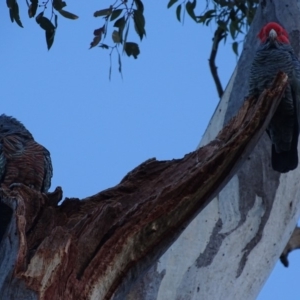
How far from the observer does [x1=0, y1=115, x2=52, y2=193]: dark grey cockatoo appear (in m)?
3.36

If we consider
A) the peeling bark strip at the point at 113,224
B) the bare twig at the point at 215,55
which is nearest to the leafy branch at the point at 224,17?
the bare twig at the point at 215,55

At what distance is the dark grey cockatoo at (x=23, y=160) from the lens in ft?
11.0

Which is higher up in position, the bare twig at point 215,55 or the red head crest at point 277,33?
the bare twig at point 215,55

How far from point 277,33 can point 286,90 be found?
1.50 feet

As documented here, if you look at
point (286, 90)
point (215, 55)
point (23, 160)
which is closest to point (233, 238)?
point (286, 90)

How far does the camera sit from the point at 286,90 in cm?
339

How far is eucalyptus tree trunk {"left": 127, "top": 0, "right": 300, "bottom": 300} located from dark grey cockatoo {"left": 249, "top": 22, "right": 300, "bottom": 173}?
6.2 inches

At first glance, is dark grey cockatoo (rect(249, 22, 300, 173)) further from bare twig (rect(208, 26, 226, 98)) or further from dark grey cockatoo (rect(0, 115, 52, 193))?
bare twig (rect(208, 26, 226, 98))

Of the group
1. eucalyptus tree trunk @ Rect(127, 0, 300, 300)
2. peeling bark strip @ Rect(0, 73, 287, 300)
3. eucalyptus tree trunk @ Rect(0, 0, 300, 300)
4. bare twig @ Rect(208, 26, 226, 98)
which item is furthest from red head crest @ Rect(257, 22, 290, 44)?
bare twig @ Rect(208, 26, 226, 98)

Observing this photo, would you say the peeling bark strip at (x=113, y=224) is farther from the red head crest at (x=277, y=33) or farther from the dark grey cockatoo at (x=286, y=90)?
the red head crest at (x=277, y=33)

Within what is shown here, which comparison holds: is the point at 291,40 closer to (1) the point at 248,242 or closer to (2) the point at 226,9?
(1) the point at 248,242

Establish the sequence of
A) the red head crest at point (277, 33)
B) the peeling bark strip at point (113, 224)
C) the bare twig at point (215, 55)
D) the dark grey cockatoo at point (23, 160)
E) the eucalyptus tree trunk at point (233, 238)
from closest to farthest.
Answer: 1. the peeling bark strip at point (113, 224)
2. the eucalyptus tree trunk at point (233, 238)
3. the dark grey cockatoo at point (23, 160)
4. the red head crest at point (277, 33)
5. the bare twig at point (215, 55)

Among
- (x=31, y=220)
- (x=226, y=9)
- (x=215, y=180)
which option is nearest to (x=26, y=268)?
(x=31, y=220)

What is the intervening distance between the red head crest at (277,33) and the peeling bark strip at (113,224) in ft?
3.28
